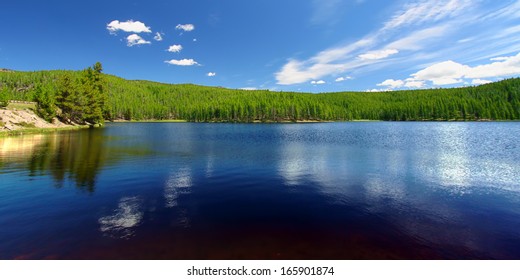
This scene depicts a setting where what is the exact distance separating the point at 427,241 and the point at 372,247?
329 centimetres

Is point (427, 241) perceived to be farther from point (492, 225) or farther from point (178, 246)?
point (178, 246)

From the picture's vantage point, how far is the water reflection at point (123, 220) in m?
13.9

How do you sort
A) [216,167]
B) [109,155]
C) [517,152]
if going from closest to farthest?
[216,167], [109,155], [517,152]

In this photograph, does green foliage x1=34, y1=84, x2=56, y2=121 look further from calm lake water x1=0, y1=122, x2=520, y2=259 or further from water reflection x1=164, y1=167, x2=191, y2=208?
water reflection x1=164, y1=167, x2=191, y2=208

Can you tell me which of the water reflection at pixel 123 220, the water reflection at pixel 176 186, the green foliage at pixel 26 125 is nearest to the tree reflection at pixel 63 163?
the water reflection at pixel 123 220

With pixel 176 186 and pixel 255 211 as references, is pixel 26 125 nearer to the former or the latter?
pixel 176 186

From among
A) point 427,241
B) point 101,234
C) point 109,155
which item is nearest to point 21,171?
point 109,155

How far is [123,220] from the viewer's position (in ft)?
51.4

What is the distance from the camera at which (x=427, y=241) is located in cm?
1357

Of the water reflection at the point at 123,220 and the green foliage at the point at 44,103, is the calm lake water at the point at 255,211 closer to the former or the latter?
the water reflection at the point at 123,220

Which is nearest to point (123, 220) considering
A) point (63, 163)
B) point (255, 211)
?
point (255, 211)

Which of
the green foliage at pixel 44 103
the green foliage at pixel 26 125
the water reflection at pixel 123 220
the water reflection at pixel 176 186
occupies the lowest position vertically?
the water reflection at pixel 123 220
